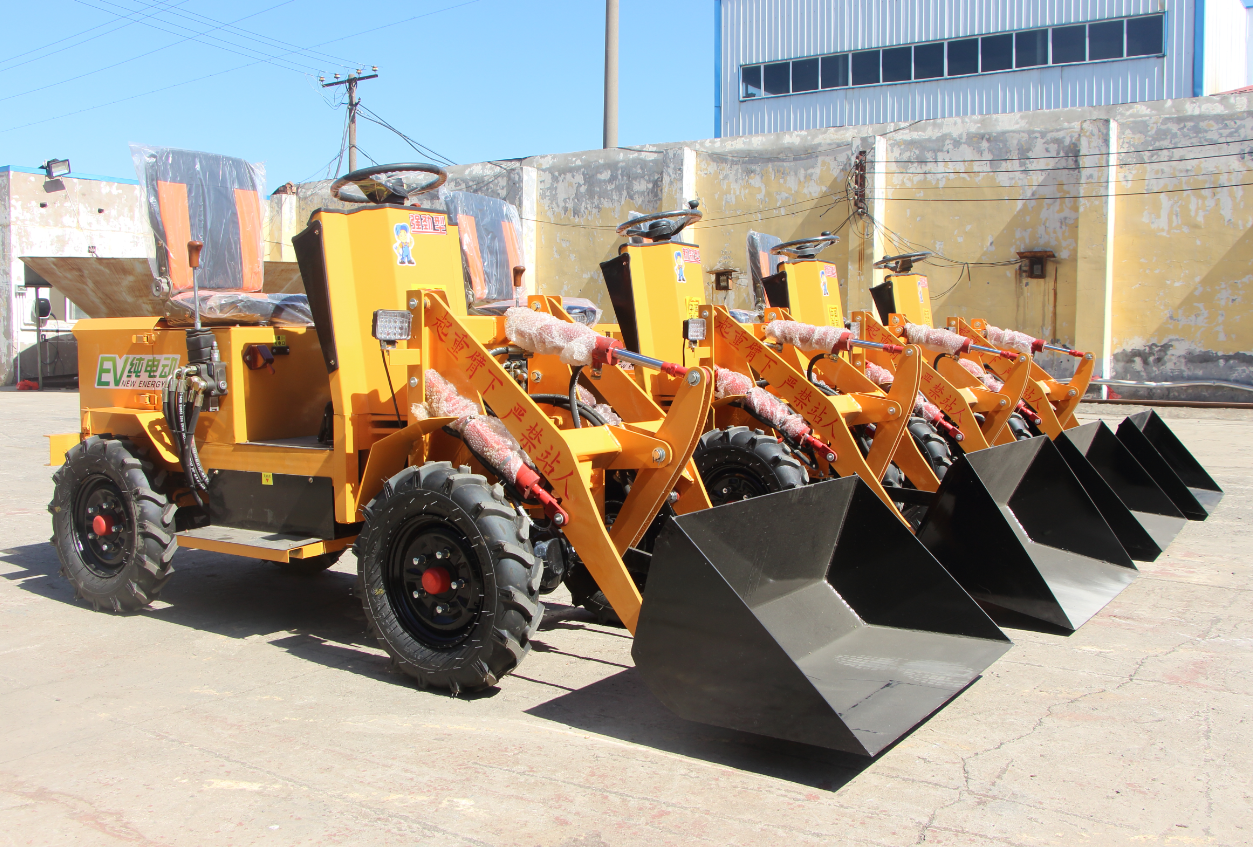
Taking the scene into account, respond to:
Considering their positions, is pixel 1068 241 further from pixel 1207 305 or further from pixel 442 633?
pixel 442 633

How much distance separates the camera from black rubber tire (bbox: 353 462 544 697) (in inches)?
167

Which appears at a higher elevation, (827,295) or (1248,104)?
(1248,104)

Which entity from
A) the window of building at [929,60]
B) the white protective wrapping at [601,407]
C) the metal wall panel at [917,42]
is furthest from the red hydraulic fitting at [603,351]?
the window of building at [929,60]

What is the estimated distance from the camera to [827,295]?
10.0m

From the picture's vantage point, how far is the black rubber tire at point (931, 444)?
801 cm

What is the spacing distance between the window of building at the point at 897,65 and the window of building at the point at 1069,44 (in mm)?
3932

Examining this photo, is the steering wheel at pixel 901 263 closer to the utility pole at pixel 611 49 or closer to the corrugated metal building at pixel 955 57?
the utility pole at pixel 611 49

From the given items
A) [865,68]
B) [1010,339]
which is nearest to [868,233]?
[865,68]

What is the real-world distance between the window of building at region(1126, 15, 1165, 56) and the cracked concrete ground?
2606 cm

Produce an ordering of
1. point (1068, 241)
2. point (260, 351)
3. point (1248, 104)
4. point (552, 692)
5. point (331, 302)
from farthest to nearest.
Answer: point (1068, 241) → point (1248, 104) → point (260, 351) → point (331, 302) → point (552, 692)

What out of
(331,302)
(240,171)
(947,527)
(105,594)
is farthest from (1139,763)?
(240,171)

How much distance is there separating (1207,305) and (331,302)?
19.7 metres

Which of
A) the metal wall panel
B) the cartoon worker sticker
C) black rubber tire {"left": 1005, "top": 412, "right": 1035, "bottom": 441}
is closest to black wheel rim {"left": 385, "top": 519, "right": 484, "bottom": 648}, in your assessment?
the cartoon worker sticker

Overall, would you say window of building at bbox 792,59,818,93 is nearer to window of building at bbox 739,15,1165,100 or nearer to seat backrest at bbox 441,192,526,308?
window of building at bbox 739,15,1165,100
